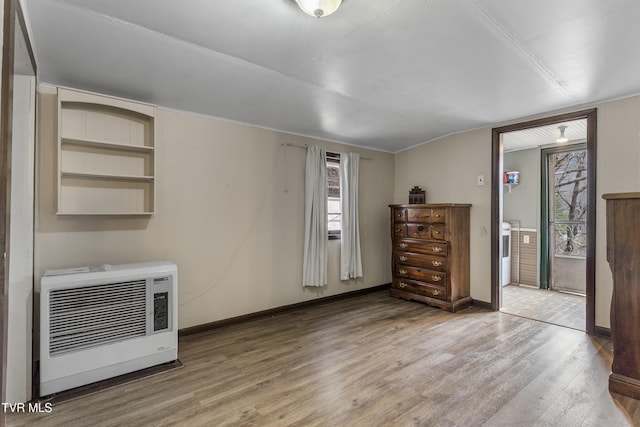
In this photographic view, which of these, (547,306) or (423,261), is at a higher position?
(423,261)

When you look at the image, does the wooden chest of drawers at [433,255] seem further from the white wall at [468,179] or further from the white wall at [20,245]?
the white wall at [20,245]

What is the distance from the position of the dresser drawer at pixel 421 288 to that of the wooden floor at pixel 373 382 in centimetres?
56

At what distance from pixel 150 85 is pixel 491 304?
423 cm

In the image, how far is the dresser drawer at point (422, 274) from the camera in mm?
3826

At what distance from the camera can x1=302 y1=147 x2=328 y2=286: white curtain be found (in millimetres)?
3848

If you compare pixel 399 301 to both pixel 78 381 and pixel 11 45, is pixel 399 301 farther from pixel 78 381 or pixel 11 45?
pixel 11 45

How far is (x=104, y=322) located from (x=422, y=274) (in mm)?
3370

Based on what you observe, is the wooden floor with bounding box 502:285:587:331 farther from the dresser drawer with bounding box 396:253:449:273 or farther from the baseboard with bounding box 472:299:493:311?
the dresser drawer with bounding box 396:253:449:273

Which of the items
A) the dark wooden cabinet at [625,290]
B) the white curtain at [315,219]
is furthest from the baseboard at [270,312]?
the dark wooden cabinet at [625,290]

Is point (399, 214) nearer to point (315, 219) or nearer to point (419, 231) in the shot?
point (419, 231)

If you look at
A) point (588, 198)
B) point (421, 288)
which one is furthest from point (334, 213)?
point (588, 198)

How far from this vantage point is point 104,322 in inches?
86.9

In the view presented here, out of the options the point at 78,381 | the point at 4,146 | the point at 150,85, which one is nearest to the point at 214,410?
the point at 78,381

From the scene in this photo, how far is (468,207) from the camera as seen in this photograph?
3.96 meters
